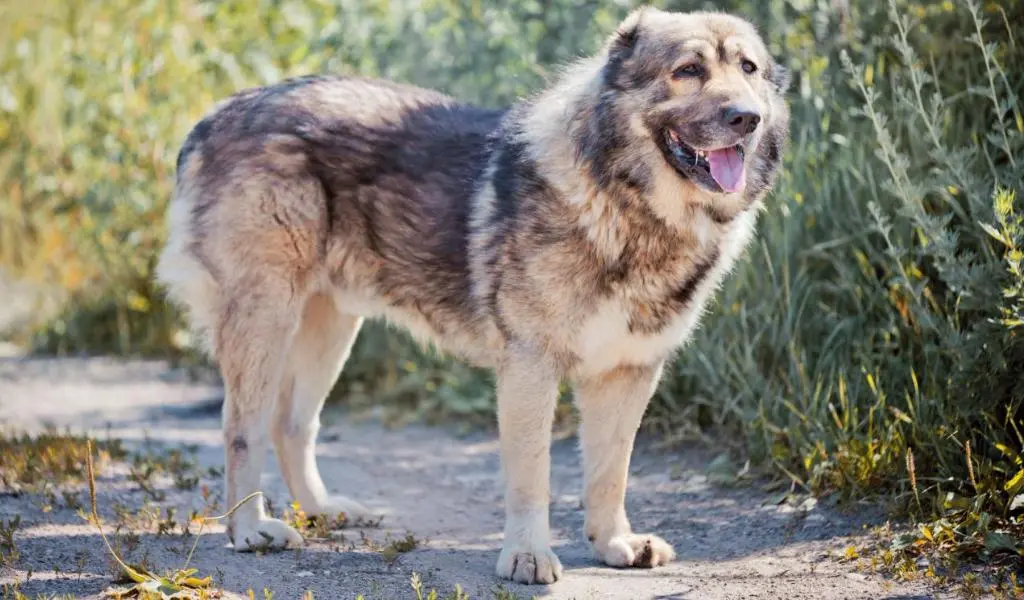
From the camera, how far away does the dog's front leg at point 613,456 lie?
4156mm

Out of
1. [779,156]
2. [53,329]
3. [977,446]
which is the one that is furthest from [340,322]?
[53,329]

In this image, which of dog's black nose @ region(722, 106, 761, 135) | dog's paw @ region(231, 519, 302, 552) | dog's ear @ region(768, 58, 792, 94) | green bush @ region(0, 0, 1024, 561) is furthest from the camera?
green bush @ region(0, 0, 1024, 561)

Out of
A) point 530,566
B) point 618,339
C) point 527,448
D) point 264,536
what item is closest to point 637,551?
point 530,566

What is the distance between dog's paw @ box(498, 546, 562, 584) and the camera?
12.7 feet

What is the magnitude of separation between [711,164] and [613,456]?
112 cm

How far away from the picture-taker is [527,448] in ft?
12.9

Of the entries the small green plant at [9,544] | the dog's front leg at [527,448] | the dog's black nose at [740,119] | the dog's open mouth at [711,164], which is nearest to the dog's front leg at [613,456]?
the dog's front leg at [527,448]

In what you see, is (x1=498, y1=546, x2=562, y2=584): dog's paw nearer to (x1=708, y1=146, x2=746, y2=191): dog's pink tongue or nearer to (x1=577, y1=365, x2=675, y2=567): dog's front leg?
(x1=577, y1=365, x2=675, y2=567): dog's front leg

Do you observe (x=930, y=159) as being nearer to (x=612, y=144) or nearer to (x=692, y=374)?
(x=692, y=374)

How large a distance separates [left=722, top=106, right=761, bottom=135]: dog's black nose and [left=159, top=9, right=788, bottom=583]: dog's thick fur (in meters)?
0.03

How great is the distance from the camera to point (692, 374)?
556 cm

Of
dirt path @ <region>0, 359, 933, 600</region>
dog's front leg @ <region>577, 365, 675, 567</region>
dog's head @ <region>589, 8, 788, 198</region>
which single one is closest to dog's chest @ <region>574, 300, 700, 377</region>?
dog's front leg @ <region>577, 365, 675, 567</region>

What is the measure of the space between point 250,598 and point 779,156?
7.37ft

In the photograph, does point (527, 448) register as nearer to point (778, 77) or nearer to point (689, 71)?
point (689, 71)
